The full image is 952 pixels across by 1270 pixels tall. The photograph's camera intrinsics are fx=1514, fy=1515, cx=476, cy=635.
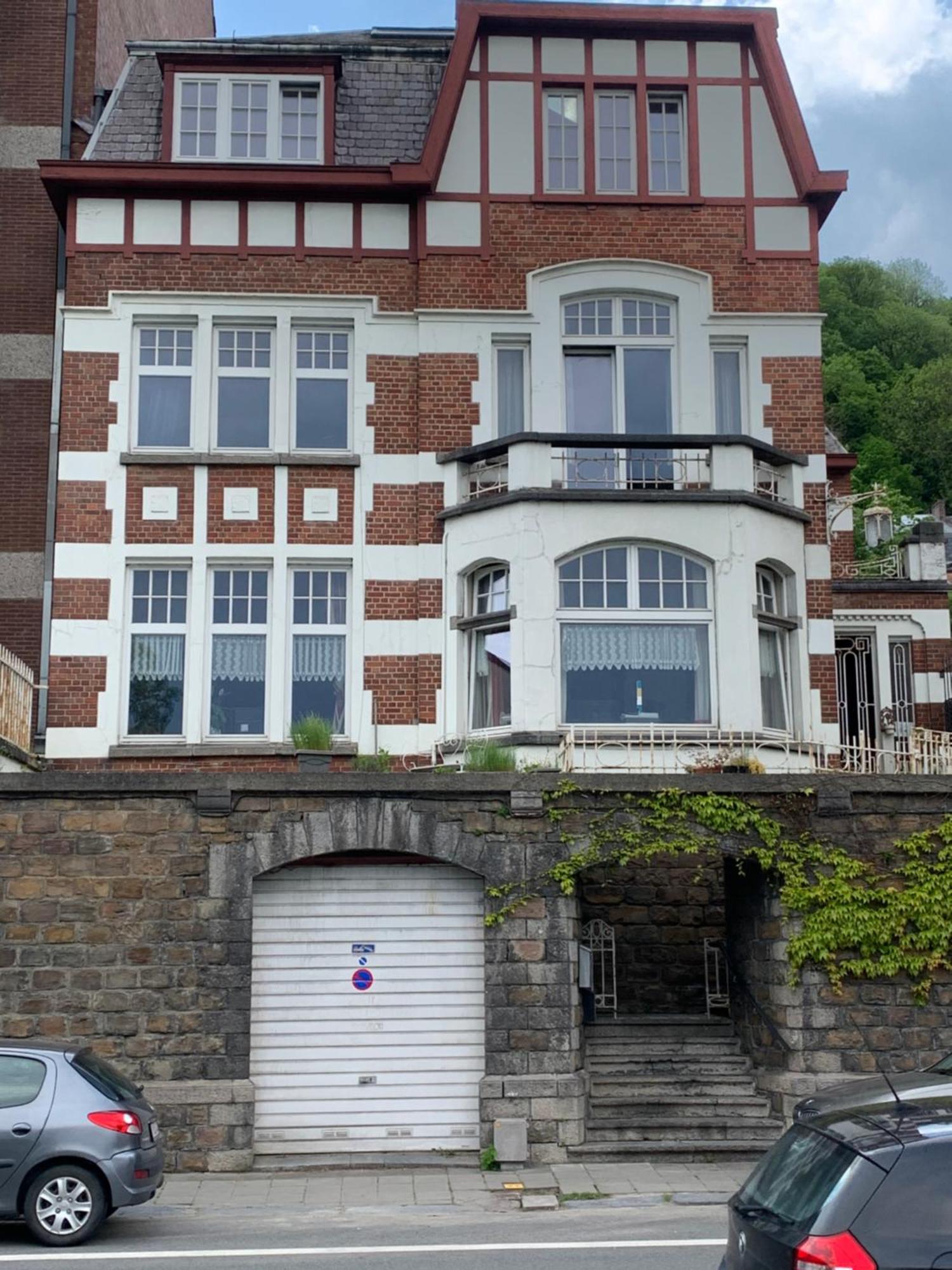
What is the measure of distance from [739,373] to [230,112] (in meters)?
7.82

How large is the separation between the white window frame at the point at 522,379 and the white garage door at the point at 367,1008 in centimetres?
658

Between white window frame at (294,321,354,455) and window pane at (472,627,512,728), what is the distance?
3179 mm

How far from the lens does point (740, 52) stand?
801 inches

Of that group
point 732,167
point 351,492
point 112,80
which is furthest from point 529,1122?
point 112,80

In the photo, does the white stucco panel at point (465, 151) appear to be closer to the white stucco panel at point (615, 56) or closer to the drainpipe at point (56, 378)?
the white stucco panel at point (615, 56)

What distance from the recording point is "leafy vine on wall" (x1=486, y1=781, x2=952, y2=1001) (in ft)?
49.7

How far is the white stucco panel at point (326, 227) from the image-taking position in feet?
65.8

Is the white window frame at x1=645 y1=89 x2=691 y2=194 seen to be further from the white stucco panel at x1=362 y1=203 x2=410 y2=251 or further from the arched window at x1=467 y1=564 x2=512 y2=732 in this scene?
the arched window at x1=467 y1=564 x2=512 y2=732

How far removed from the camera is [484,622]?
18.7 m

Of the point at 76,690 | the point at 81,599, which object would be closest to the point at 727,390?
the point at 81,599

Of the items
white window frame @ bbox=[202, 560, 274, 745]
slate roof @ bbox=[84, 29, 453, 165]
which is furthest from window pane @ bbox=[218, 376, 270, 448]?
slate roof @ bbox=[84, 29, 453, 165]

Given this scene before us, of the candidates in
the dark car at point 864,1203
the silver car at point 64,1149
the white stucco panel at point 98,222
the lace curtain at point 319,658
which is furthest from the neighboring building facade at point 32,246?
the dark car at point 864,1203

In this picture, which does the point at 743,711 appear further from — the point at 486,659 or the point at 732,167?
the point at 732,167

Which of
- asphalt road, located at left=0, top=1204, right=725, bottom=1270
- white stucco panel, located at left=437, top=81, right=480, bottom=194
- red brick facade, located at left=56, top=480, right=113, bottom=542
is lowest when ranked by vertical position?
asphalt road, located at left=0, top=1204, right=725, bottom=1270
